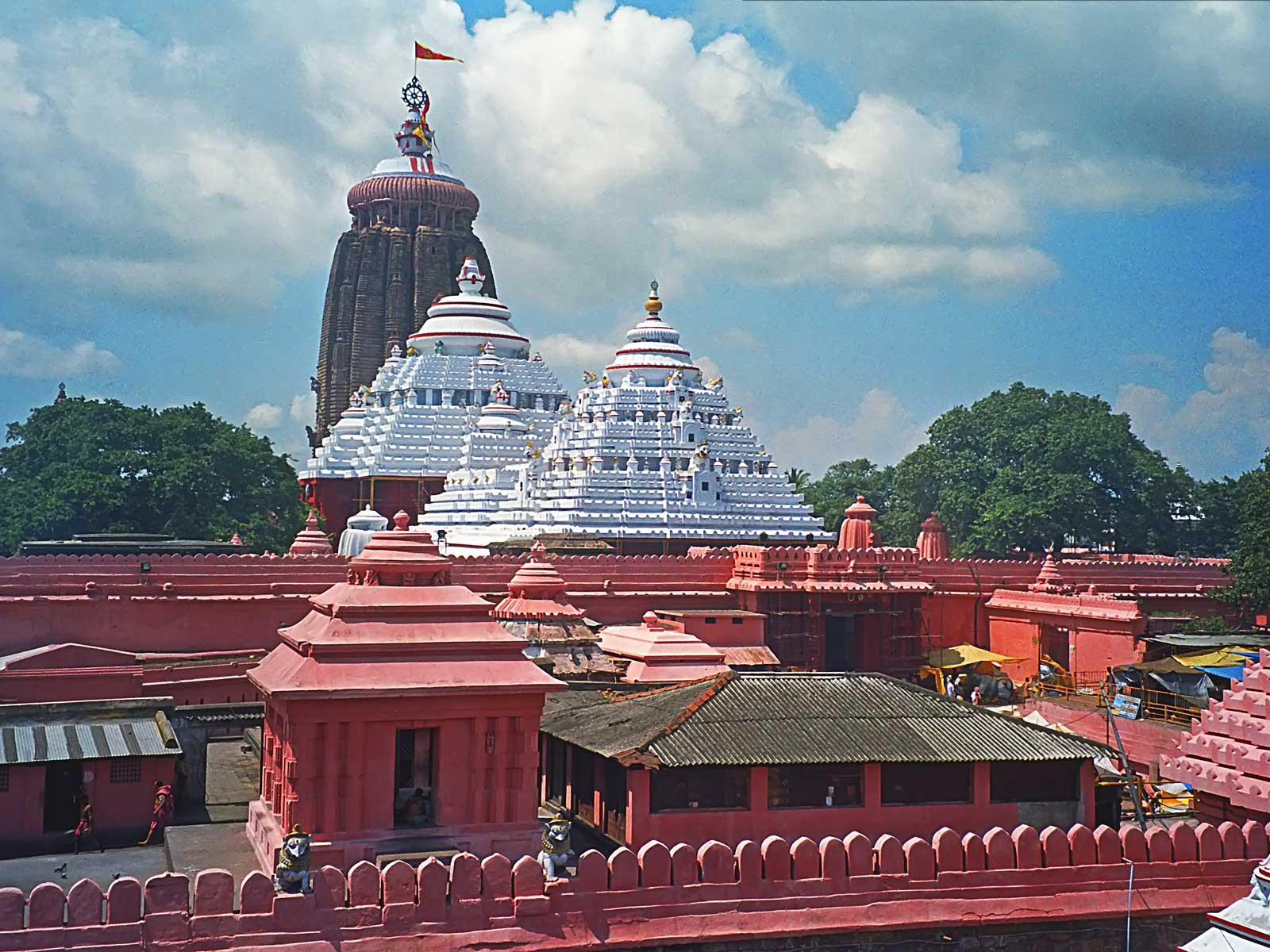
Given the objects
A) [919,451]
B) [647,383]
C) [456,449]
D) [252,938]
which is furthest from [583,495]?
[252,938]

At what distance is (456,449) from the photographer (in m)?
59.1

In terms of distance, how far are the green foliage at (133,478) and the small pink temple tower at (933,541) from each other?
25.6 meters

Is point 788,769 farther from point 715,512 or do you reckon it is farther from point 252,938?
point 715,512

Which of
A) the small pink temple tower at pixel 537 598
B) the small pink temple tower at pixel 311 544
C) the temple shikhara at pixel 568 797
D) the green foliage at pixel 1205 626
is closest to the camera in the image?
the temple shikhara at pixel 568 797

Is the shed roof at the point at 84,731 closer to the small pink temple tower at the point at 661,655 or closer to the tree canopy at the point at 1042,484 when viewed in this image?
the small pink temple tower at the point at 661,655

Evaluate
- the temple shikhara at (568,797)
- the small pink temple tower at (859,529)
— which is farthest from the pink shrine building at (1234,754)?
the small pink temple tower at (859,529)

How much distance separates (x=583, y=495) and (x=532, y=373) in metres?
16.8

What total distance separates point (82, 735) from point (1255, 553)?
102 ft

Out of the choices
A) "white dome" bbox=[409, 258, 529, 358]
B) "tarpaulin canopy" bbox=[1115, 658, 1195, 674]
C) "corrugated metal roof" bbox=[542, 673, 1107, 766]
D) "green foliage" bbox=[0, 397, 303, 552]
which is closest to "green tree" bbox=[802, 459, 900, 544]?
"white dome" bbox=[409, 258, 529, 358]

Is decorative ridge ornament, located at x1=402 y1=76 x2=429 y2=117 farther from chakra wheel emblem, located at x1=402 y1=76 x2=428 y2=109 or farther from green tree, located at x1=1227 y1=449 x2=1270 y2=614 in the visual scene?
green tree, located at x1=1227 y1=449 x2=1270 y2=614

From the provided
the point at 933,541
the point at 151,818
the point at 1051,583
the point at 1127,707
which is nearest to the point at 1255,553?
the point at 1051,583

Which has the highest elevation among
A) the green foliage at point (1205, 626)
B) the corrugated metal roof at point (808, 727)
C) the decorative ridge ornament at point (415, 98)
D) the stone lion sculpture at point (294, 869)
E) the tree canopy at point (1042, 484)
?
the decorative ridge ornament at point (415, 98)

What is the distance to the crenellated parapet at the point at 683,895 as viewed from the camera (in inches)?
516

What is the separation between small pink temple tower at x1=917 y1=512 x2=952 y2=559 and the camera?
58.0 metres
